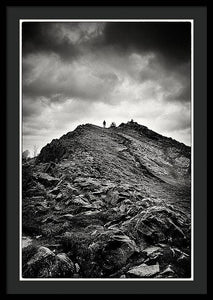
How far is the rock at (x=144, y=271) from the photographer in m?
3.79

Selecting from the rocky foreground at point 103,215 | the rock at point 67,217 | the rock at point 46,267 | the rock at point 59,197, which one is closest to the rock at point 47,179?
the rocky foreground at point 103,215

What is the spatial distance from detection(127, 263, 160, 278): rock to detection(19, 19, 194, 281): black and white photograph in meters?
0.02

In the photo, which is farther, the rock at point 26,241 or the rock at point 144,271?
the rock at point 26,241

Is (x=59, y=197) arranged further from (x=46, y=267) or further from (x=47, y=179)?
(x=46, y=267)

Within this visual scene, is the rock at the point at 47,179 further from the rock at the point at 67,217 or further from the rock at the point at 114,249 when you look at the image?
the rock at the point at 114,249

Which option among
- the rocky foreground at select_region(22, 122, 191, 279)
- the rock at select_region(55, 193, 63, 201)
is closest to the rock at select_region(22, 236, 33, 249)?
the rocky foreground at select_region(22, 122, 191, 279)

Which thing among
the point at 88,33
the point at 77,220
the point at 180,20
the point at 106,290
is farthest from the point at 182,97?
the point at 106,290

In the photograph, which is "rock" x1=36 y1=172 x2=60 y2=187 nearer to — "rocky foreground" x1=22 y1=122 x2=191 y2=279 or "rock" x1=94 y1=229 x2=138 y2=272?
"rocky foreground" x1=22 y1=122 x2=191 y2=279

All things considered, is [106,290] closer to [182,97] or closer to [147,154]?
[182,97]

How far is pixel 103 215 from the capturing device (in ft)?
15.9

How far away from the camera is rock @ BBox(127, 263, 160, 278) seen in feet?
12.4
